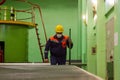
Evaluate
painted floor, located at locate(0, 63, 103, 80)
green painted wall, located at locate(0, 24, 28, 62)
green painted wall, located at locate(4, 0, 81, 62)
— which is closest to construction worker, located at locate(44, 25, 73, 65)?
green painted wall, located at locate(0, 24, 28, 62)

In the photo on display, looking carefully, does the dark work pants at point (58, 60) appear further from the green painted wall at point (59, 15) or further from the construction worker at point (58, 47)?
the green painted wall at point (59, 15)

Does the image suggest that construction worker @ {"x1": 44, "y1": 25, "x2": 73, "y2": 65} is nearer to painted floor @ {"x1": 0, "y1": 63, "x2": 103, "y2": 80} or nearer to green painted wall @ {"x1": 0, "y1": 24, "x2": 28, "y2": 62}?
green painted wall @ {"x1": 0, "y1": 24, "x2": 28, "y2": 62}

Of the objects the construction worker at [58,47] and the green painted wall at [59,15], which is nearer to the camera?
the construction worker at [58,47]

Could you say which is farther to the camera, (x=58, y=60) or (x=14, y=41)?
(x=14, y=41)

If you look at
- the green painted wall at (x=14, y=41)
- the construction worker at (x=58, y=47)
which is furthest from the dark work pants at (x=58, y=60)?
the green painted wall at (x=14, y=41)

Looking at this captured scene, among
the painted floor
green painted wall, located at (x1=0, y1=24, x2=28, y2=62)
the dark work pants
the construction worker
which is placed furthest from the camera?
green painted wall, located at (x1=0, y1=24, x2=28, y2=62)

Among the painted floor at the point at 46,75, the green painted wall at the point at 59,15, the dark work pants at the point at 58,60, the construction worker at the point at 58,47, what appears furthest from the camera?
the green painted wall at the point at 59,15

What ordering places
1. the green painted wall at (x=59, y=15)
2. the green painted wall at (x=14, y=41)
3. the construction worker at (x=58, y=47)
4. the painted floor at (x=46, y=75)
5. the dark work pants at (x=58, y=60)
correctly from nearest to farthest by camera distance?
the painted floor at (x=46, y=75), the construction worker at (x=58, y=47), the dark work pants at (x=58, y=60), the green painted wall at (x=14, y=41), the green painted wall at (x=59, y=15)

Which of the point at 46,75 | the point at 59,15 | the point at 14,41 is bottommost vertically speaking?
the point at 46,75

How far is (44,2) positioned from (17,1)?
1343mm

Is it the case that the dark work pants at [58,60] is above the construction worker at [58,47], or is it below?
below

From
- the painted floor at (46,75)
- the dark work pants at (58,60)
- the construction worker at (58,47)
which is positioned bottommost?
the painted floor at (46,75)

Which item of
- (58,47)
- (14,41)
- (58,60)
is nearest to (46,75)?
(58,47)

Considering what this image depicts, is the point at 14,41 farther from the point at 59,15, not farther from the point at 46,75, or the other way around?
→ the point at 46,75
